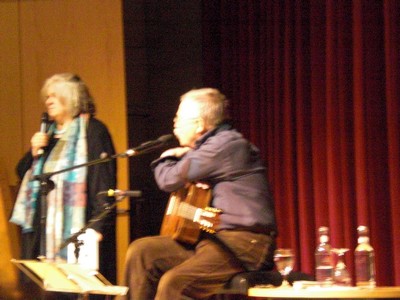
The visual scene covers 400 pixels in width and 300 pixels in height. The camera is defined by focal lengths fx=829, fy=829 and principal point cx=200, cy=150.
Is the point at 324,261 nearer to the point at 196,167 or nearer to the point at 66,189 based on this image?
the point at 196,167

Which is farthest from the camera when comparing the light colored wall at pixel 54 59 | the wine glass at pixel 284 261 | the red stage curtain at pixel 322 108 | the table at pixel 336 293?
the light colored wall at pixel 54 59

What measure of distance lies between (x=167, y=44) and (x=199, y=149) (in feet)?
7.29

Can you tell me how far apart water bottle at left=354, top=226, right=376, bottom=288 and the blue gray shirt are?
1.70 ft

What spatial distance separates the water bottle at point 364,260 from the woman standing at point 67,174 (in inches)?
49.3

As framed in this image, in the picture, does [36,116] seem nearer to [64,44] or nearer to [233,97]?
[64,44]

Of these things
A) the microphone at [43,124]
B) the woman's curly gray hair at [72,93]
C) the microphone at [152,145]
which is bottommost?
the microphone at [152,145]

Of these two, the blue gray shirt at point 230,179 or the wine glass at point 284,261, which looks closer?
the blue gray shirt at point 230,179

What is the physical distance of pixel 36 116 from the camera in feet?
16.6

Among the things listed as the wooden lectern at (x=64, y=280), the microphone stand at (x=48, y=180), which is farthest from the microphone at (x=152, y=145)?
the wooden lectern at (x=64, y=280)

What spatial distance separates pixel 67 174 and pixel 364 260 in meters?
1.57

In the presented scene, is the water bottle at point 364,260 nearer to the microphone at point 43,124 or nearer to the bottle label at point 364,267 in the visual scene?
the bottle label at point 364,267

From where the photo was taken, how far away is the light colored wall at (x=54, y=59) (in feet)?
16.5

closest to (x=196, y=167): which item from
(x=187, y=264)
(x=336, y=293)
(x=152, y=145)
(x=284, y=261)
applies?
(x=152, y=145)

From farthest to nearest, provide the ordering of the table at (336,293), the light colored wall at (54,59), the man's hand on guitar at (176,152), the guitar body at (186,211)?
1. the light colored wall at (54,59)
2. the man's hand on guitar at (176,152)
3. the guitar body at (186,211)
4. the table at (336,293)
